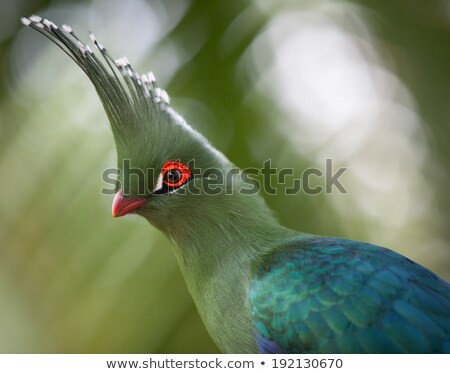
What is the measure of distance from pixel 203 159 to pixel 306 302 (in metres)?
0.68

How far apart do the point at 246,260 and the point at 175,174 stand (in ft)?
1.40

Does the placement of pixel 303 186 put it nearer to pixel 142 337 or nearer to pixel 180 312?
pixel 180 312

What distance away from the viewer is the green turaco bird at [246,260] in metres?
1.73

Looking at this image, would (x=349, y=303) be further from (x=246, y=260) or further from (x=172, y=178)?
(x=172, y=178)

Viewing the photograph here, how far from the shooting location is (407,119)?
316cm

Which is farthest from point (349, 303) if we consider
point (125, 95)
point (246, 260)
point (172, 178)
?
point (125, 95)

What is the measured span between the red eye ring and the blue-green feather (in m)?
0.45

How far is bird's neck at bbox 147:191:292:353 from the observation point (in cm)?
187

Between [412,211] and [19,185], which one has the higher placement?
[412,211]

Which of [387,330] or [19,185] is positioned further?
[19,185]

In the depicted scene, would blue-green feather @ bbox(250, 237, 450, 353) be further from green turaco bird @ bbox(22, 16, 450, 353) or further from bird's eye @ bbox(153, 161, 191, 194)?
bird's eye @ bbox(153, 161, 191, 194)

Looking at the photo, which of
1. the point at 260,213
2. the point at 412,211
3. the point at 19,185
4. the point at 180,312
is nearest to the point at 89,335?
the point at 180,312

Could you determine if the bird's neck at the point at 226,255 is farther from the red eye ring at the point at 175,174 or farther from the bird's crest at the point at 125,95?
the bird's crest at the point at 125,95

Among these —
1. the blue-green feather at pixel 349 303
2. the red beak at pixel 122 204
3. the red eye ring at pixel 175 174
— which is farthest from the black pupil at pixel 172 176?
the blue-green feather at pixel 349 303
